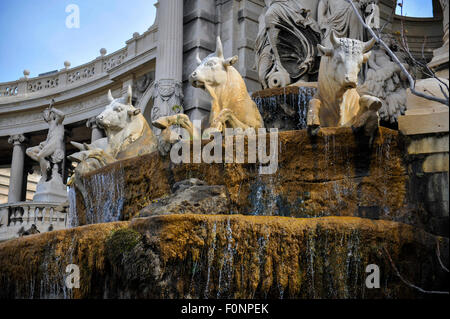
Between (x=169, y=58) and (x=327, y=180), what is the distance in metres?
11.2

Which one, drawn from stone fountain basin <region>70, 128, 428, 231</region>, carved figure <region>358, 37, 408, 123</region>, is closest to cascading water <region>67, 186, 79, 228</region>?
stone fountain basin <region>70, 128, 428, 231</region>

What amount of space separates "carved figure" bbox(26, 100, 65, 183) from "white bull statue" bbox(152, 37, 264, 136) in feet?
49.8

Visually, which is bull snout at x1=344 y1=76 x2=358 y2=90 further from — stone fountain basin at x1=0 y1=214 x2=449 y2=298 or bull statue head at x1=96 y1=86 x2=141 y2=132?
bull statue head at x1=96 y1=86 x2=141 y2=132

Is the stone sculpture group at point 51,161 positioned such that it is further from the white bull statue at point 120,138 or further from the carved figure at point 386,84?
the carved figure at point 386,84

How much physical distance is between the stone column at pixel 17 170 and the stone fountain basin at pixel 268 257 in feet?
82.5

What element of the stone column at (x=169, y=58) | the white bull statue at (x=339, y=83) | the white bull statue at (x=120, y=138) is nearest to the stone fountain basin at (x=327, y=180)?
→ the white bull statue at (x=339, y=83)

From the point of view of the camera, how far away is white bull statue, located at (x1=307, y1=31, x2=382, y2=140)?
9.30 metres

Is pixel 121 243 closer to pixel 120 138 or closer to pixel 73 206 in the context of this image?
pixel 73 206

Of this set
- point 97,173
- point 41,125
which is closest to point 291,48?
point 97,173

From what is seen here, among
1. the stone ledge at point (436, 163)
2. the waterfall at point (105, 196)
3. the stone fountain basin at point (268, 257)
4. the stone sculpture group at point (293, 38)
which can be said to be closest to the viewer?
the stone fountain basin at point (268, 257)

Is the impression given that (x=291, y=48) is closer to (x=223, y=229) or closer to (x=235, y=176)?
(x=235, y=176)

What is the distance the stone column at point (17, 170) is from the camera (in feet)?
102
